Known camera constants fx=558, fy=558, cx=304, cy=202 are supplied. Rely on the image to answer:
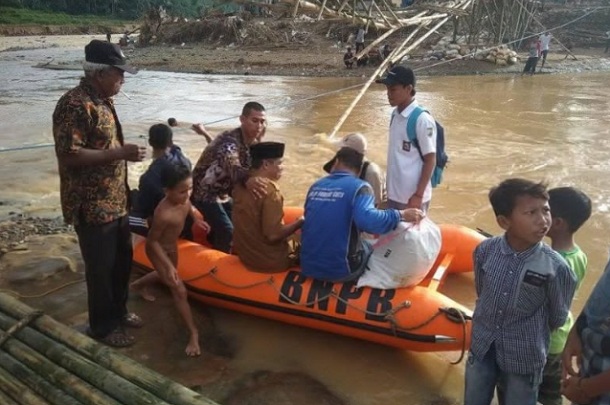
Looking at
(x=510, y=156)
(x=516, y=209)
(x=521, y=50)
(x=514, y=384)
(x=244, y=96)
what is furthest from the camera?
(x=521, y=50)

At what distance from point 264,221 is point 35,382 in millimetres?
1605

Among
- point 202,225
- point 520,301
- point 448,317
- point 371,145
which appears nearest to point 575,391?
point 520,301

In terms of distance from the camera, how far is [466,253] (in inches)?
182

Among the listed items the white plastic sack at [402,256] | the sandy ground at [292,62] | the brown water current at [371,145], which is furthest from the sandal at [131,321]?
the sandy ground at [292,62]

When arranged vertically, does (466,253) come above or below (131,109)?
above

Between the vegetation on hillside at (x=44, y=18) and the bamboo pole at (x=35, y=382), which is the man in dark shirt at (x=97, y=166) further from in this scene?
the vegetation on hillside at (x=44, y=18)

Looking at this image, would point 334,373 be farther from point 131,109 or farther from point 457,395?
point 131,109

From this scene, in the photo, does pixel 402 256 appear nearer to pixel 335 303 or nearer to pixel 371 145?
pixel 335 303

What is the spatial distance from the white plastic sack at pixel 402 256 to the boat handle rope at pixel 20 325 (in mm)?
1984

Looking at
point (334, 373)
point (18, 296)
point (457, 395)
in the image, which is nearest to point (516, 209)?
point (457, 395)

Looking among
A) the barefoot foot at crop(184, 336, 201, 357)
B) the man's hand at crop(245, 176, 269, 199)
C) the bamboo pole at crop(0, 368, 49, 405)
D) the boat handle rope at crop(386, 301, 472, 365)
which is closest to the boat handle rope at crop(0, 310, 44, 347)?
the bamboo pole at crop(0, 368, 49, 405)

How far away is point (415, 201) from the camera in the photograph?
158 inches

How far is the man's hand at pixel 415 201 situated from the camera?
157 inches

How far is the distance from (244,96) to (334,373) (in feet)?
44.8
